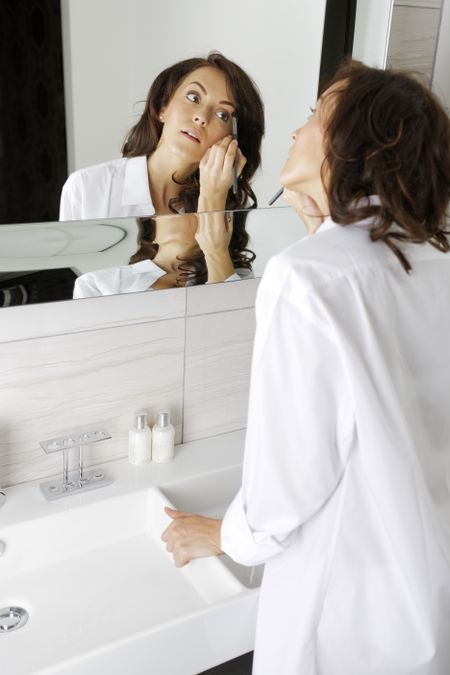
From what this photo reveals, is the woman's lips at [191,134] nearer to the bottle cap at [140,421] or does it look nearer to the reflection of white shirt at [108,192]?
the reflection of white shirt at [108,192]

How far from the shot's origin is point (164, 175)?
1.20 metres

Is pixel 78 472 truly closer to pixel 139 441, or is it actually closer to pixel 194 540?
pixel 139 441

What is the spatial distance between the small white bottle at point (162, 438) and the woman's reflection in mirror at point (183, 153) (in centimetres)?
48

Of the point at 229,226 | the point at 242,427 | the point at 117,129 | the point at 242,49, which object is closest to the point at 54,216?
the point at 117,129

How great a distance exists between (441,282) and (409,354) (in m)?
0.11

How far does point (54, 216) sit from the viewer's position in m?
1.08

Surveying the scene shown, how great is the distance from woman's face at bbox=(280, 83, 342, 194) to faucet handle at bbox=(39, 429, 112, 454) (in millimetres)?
644

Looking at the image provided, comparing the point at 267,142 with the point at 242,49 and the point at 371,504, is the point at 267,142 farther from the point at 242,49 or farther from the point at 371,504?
the point at 371,504

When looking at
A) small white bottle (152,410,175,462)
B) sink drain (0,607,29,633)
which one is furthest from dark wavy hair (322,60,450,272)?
sink drain (0,607,29,633)

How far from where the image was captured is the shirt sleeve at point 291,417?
823 millimetres

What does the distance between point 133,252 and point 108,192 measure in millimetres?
113

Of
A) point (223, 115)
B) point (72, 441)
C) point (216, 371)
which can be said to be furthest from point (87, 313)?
point (223, 115)

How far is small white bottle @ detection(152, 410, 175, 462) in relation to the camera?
1.48 m

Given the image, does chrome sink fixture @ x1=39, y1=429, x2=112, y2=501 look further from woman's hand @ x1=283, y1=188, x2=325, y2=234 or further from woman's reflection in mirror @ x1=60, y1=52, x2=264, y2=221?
woman's hand @ x1=283, y1=188, x2=325, y2=234
